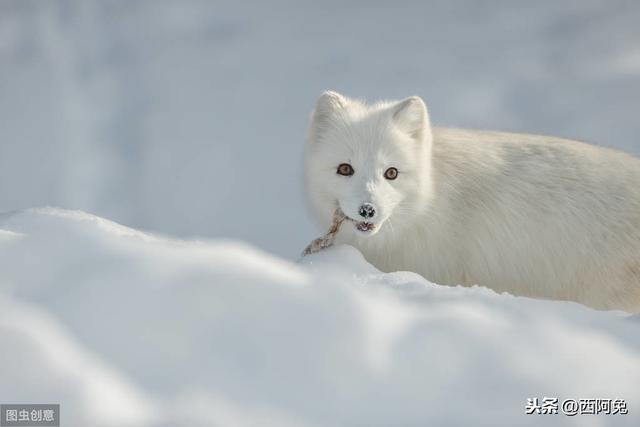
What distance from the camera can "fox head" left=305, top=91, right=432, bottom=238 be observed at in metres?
4.08

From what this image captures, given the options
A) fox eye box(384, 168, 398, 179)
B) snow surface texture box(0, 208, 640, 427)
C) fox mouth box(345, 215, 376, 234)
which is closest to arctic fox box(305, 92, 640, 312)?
fox eye box(384, 168, 398, 179)

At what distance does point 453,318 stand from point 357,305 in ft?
1.03

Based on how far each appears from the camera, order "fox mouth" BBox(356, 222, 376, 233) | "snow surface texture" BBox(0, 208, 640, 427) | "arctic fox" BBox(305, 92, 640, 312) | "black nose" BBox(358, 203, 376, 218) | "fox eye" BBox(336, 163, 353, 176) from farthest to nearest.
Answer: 1. "arctic fox" BBox(305, 92, 640, 312)
2. "fox eye" BBox(336, 163, 353, 176)
3. "fox mouth" BBox(356, 222, 376, 233)
4. "black nose" BBox(358, 203, 376, 218)
5. "snow surface texture" BBox(0, 208, 640, 427)

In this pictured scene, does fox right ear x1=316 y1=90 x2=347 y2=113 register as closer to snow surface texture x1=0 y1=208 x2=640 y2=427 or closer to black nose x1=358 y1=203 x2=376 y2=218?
black nose x1=358 y1=203 x2=376 y2=218

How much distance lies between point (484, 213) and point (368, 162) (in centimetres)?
92

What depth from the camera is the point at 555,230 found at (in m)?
4.58

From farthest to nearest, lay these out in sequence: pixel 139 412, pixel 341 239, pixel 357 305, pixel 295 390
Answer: pixel 341 239 → pixel 357 305 → pixel 295 390 → pixel 139 412

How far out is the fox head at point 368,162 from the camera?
4082mm

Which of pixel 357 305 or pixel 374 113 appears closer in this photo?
pixel 357 305

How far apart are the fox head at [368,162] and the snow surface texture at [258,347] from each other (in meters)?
1.59

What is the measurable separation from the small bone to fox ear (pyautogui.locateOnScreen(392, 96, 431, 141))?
64cm

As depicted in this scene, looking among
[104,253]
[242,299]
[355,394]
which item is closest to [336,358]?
[355,394]

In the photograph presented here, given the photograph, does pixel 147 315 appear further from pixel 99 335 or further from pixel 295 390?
pixel 295 390

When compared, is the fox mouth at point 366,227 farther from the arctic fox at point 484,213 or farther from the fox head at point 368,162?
the arctic fox at point 484,213
